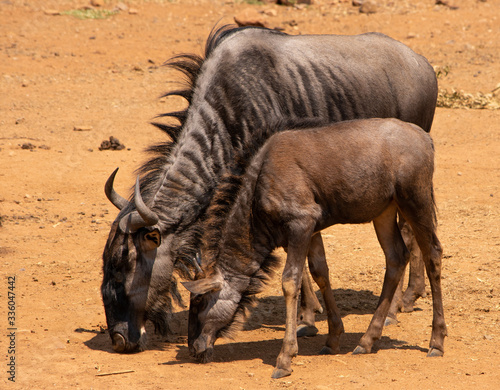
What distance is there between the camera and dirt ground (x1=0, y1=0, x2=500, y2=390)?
5824 mm

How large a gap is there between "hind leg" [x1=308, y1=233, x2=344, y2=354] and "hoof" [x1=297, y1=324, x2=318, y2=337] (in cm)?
60

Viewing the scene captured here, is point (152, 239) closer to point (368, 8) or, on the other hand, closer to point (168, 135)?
point (168, 135)

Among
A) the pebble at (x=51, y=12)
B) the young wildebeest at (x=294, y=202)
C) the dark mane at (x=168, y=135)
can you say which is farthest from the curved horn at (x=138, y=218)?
→ the pebble at (x=51, y=12)

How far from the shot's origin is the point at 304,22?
66.3 ft

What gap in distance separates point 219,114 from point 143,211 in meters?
1.47

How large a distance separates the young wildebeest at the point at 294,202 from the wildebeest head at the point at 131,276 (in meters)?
0.51

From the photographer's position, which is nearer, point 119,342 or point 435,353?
point 435,353

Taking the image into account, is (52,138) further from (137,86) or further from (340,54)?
(340,54)

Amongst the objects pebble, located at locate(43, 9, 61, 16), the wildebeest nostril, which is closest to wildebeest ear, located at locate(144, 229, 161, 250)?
the wildebeest nostril

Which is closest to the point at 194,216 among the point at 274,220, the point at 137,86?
the point at 274,220

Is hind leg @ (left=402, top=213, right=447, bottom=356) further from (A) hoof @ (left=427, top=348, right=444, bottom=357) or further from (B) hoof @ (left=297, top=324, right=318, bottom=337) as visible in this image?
(B) hoof @ (left=297, top=324, right=318, bottom=337)

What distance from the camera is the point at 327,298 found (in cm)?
637

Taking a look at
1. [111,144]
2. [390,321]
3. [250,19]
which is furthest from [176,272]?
[250,19]

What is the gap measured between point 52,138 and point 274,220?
885cm
